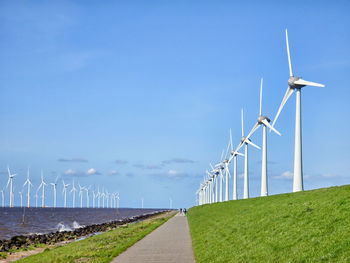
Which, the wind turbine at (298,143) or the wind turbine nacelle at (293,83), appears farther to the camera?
the wind turbine nacelle at (293,83)

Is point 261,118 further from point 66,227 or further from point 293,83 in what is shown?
point 66,227

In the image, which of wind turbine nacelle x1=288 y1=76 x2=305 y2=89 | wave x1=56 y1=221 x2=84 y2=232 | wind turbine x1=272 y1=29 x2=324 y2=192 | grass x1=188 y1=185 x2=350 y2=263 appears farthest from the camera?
wave x1=56 y1=221 x2=84 y2=232

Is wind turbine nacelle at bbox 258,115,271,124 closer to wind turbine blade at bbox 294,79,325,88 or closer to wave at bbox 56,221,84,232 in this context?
wind turbine blade at bbox 294,79,325,88

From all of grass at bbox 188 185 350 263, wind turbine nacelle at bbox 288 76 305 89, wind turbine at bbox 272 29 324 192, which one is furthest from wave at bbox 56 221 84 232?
grass at bbox 188 185 350 263

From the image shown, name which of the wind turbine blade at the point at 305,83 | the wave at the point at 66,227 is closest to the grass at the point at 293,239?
the wind turbine blade at the point at 305,83

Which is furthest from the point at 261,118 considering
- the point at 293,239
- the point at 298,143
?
the point at 293,239

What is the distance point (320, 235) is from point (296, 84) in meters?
30.2

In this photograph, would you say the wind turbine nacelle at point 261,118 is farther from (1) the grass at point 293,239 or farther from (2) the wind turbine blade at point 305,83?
(1) the grass at point 293,239

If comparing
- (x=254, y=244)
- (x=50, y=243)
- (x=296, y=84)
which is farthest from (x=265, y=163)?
(x=254, y=244)

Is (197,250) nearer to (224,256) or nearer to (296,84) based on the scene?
(224,256)

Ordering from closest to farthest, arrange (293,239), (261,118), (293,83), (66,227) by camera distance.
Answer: (293,239) → (293,83) → (261,118) → (66,227)

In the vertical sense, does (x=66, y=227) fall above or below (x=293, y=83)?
below

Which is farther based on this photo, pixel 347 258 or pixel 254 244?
pixel 254 244

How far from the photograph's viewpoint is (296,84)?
4291 cm
